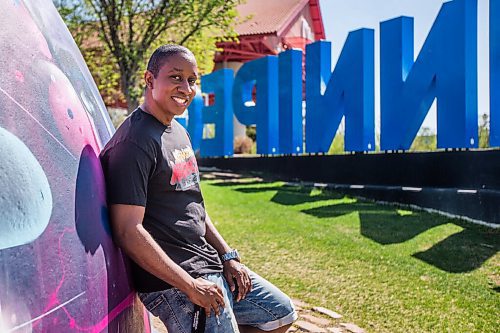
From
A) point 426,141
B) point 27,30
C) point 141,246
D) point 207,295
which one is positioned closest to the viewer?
point 27,30

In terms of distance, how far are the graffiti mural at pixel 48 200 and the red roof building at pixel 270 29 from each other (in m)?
24.6

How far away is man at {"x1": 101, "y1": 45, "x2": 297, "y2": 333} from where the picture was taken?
2.10 metres

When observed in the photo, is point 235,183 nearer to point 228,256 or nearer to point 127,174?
point 228,256

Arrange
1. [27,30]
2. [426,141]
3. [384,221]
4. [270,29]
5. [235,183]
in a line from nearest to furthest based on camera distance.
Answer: [27,30] < [384,221] < [235,183] < [426,141] < [270,29]

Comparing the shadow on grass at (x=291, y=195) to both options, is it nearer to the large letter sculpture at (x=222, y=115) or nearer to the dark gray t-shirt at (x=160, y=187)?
the large letter sculpture at (x=222, y=115)

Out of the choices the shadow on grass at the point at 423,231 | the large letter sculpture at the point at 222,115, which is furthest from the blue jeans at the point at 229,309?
the large letter sculpture at the point at 222,115

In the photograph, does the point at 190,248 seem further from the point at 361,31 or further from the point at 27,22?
the point at 361,31

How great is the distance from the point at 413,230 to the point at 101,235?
261 inches

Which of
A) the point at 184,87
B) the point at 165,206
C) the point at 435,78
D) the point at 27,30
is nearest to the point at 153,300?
the point at 165,206

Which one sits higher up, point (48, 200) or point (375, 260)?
point (48, 200)

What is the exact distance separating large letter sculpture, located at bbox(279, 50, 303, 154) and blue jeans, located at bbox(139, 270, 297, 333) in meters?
10.7

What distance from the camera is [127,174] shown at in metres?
2.11

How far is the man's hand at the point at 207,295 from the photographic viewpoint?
2166mm

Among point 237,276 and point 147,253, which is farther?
point 237,276
